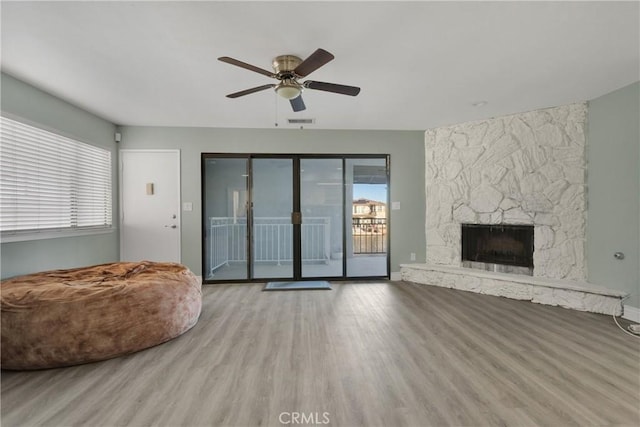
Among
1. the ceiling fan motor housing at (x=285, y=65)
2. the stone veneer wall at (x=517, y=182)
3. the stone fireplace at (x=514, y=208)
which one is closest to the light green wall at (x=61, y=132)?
the ceiling fan motor housing at (x=285, y=65)

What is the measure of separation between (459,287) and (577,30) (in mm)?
3355

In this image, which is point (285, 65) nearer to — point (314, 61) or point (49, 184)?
point (314, 61)

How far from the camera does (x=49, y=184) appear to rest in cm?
325

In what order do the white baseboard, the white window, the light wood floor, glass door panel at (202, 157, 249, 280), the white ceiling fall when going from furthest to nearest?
glass door panel at (202, 157, 249, 280) → the white baseboard → the white window → the white ceiling → the light wood floor

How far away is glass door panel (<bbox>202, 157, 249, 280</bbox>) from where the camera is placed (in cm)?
465

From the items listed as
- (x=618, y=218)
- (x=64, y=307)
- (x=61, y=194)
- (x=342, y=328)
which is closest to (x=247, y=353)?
(x=342, y=328)

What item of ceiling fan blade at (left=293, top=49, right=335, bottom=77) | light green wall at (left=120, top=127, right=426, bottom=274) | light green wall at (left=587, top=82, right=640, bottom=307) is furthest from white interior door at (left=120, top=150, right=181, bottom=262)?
light green wall at (left=587, top=82, right=640, bottom=307)

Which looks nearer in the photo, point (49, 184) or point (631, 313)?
point (631, 313)

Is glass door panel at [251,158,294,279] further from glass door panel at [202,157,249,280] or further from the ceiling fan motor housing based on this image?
the ceiling fan motor housing

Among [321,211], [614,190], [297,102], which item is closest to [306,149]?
[321,211]

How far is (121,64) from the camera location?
8.40 feet

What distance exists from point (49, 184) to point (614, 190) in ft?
21.8

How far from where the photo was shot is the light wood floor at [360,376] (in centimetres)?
164

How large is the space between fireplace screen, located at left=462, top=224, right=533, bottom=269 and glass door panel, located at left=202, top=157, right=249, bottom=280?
3.68 meters
